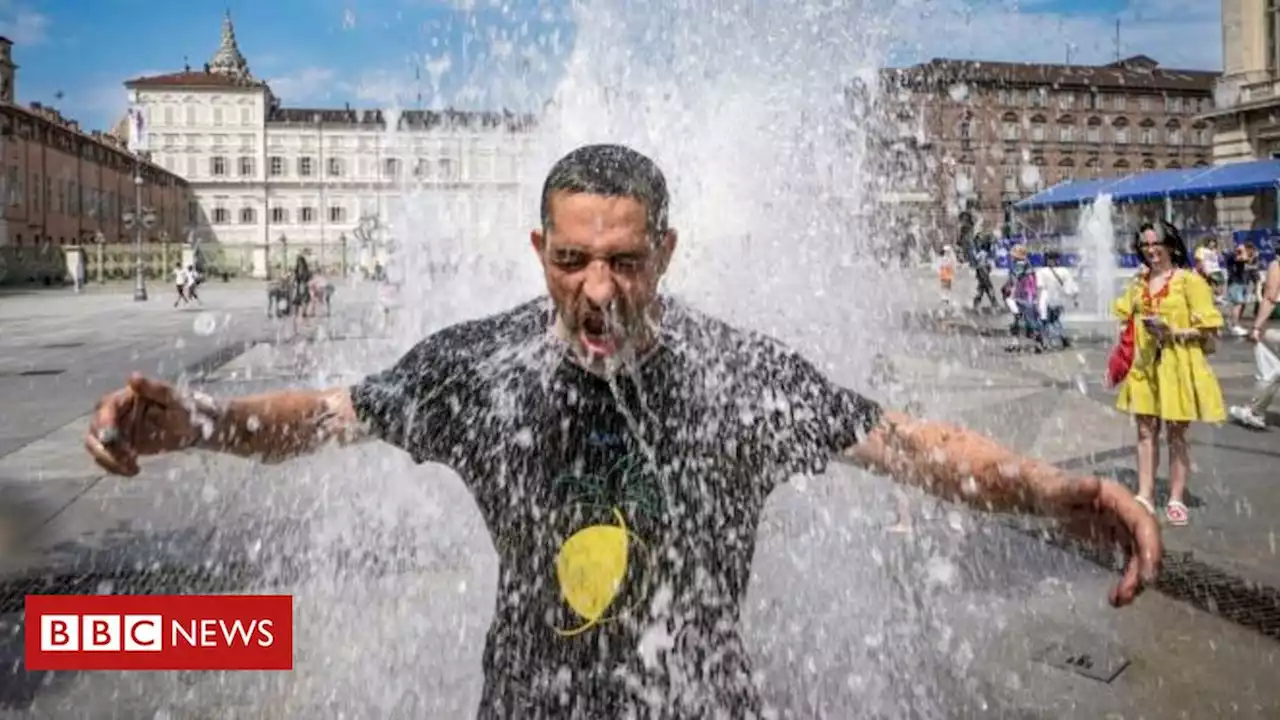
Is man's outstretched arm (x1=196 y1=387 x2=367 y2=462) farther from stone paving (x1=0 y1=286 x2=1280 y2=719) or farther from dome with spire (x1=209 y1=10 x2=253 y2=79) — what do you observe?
dome with spire (x1=209 y1=10 x2=253 y2=79)

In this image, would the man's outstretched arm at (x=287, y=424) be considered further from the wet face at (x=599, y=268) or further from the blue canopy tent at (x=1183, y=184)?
the blue canopy tent at (x=1183, y=184)

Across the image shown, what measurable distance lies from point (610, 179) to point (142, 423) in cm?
81

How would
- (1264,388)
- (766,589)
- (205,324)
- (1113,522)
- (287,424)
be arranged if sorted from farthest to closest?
(205,324), (1264,388), (766,589), (287,424), (1113,522)

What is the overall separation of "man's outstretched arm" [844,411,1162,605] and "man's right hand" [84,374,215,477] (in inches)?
42.6

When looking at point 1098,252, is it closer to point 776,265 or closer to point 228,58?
point 776,265

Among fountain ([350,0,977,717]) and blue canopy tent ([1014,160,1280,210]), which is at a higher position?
blue canopy tent ([1014,160,1280,210])

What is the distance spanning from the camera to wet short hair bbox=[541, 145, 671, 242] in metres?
1.65

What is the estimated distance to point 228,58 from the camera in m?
120

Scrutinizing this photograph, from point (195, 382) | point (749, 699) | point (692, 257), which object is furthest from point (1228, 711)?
point (195, 382)

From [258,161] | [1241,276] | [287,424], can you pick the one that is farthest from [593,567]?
[258,161]

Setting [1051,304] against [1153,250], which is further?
[1051,304]

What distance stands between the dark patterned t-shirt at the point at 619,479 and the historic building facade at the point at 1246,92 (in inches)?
1504

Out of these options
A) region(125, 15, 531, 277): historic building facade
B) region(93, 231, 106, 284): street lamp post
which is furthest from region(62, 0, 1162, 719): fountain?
region(125, 15, 531, 277): historic building facade

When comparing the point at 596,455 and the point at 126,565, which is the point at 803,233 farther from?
the point at 596,455
